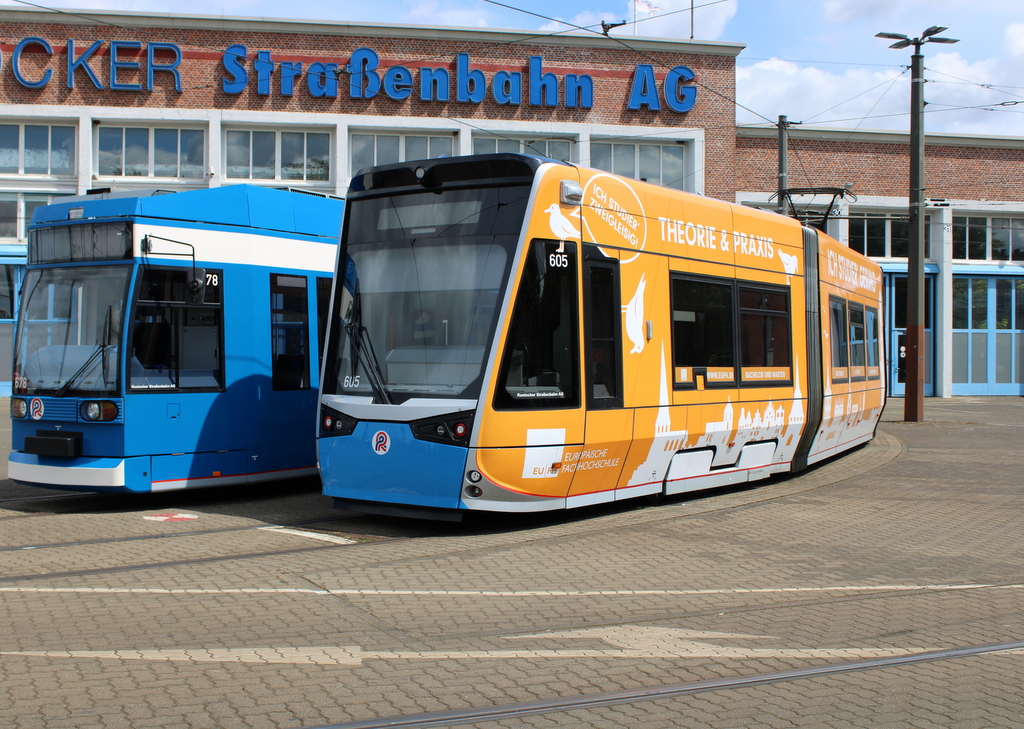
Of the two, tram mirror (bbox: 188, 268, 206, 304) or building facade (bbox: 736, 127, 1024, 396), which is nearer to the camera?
tram mirror (bbox: 188, 268, 206, 304)

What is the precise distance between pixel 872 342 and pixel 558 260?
993 cm

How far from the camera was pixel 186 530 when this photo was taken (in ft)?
27.6

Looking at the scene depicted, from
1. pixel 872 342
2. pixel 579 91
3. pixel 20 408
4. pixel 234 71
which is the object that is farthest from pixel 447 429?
pixel 579 91

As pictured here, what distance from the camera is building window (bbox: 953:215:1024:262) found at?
113ft

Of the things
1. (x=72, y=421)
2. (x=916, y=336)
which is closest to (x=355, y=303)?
(x=72, y=421)

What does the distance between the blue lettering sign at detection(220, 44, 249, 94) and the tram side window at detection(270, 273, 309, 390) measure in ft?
61.1

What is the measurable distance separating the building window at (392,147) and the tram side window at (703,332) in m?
18.9

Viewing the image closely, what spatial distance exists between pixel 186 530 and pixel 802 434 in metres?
7.36

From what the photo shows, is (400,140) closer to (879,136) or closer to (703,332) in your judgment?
(879,136)

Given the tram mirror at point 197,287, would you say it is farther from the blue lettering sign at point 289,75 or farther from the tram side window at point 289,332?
the blue lettering sign at point 289,75

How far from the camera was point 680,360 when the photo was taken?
31.6 ft

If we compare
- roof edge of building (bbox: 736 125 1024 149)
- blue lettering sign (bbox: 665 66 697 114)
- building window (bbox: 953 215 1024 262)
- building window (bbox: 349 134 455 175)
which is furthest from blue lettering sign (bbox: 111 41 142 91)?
building window (bbox: 953 215 1024 262)

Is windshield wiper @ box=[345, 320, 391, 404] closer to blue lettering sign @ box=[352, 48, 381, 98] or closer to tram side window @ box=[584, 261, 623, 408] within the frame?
tram side window @ box=[584, 261, 623, 408]

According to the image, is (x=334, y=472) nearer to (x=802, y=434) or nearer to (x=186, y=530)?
(x=186, y=530)
